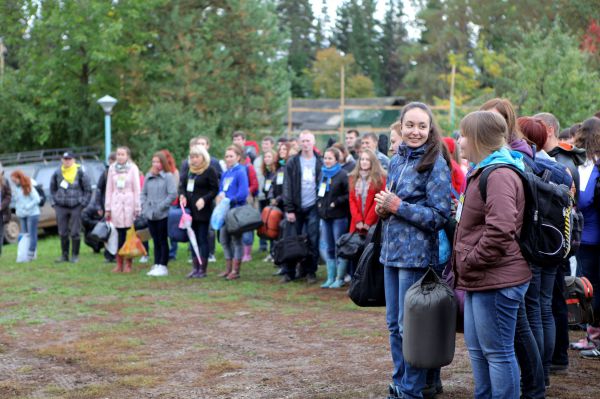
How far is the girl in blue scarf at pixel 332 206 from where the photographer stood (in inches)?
457

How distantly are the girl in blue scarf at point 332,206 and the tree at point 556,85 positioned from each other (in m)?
10.4

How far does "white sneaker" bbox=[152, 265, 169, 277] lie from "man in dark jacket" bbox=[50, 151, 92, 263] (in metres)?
2.41

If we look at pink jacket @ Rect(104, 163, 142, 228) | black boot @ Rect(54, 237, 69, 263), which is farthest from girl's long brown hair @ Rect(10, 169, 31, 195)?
pink jacket @ Rect(104, 163, 142, 228)

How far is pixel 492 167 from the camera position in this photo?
192 inches

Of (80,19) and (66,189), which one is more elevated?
(80,19)

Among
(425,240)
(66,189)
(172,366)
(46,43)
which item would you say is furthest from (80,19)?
(425,240)

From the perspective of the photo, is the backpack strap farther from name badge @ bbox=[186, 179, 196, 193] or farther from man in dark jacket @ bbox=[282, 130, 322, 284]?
name badge @ bbox=[186, 179, 196, 193]

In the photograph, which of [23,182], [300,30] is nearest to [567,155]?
[23,182]

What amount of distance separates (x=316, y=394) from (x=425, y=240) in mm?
1474

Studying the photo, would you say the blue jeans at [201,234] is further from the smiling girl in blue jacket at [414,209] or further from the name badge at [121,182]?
the smiling girl in blue jacket at [414,209]

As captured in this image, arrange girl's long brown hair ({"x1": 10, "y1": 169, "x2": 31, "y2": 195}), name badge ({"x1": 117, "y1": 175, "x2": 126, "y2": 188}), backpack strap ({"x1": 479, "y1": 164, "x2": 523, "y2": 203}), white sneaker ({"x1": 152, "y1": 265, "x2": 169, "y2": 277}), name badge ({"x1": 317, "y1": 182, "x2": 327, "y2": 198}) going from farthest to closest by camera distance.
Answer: girl's long brown hair ({"x1": 10, "y1": 169, "x2": 31, "y2": 195}), name badge ({"x1": 117, "y1": 175, "x2": 126, "y2": 188}), white sneaker ({"x1": 152, "y1": 265, "x2": 169, "y2": 277}), name badge ({"x1": 317, "y1": 182, "x2": 327, "y2": 198}), backpack strap ({"x1": 479, "y1": 164, "x2": 523, "y2": 203})

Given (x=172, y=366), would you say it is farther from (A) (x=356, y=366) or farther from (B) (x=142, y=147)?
(B) (x=142, y=147)

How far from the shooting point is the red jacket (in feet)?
34.6

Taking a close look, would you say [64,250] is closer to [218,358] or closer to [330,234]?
[330,234]
